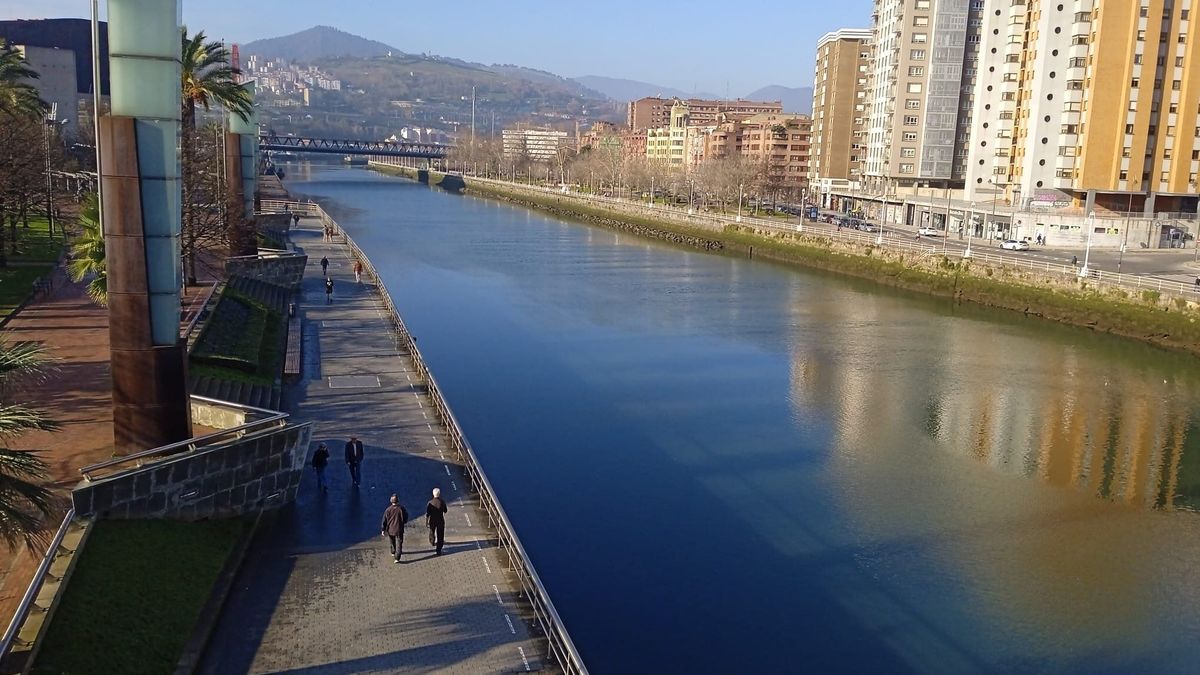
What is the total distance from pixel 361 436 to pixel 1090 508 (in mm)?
14668

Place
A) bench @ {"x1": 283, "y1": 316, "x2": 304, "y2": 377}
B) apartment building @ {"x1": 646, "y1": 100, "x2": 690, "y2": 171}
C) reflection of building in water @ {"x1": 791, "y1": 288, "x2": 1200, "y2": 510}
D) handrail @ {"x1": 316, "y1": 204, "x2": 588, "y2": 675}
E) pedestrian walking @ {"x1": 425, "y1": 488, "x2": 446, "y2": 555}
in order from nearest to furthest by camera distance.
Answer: handrail @ {"x1": 316, "y1": 204, "x2": 588, "y2": 675} → pedestrian walking @ {"x1": 425, "y1": 488, "x2": 446, "y2": 555} → reflection of building in water @ {"x1": 791, "y1": 288, "x2": 1200, "y2": 510} → bench @ {"x1": 283, "y1": 316, "x2": 304, "y2": 377} → apartment building @ {"x1": 646, "y1": 100, "x2": 690, "y2": 171}

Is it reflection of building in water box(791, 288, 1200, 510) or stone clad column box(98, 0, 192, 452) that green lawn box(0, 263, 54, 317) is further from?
reflection of building in water box(791, 288, 1200, 510)

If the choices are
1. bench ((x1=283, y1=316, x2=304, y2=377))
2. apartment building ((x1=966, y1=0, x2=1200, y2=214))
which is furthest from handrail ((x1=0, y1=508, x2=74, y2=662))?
apartment building ((x1=966, y1=0, x2=1200, y2=214))

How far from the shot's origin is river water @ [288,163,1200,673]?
574 inches

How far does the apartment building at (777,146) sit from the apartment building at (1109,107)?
4911 cm

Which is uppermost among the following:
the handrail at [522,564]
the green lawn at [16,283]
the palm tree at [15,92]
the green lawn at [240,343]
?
the palm tree at [15,92]

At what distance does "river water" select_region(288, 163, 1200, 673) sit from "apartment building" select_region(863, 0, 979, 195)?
127ft

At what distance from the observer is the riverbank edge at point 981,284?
38.9m

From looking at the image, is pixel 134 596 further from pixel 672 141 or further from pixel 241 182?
pixel 672 141

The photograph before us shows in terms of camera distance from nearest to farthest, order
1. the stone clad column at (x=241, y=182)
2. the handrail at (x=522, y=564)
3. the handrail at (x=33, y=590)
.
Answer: the handrail at (x=33, y=590) → the handrail at (x=522, y=564) → the stone clad column at (x=241, y=182)

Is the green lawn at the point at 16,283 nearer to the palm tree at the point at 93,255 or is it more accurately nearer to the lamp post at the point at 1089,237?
the palm tree at the point at 93,255

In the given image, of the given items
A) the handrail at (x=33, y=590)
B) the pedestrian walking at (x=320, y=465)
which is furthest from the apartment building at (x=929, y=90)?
the handrail at (x=33, y=590)

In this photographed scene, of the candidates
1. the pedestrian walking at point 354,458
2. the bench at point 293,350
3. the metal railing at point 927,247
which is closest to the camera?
the pedestrian walking at point 354,458

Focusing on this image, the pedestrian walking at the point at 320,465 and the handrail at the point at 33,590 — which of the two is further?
the pedestrian walking at the point at 320,465
